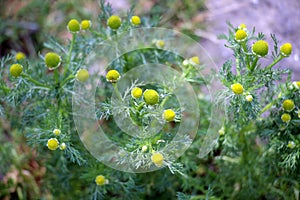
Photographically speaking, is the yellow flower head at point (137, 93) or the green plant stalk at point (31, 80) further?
the green plant stalk at point (31, 80)

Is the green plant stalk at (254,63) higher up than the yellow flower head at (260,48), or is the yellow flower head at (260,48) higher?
the yellow flower head at (260,48)

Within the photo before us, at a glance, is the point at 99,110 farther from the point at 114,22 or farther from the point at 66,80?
the point at 114,22

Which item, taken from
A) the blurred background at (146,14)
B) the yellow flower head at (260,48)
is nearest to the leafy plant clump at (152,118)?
the yellow flower head at (260,48)

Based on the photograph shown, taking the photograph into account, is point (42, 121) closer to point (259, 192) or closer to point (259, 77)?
point (259, 77)

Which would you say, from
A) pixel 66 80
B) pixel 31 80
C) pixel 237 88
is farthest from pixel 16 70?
pixel 237 88

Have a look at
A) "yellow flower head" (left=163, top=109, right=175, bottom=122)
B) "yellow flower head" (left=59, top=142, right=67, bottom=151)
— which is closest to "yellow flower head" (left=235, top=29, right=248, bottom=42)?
"yellow flower head" (left=163, top=109, right=175, bottom=122)

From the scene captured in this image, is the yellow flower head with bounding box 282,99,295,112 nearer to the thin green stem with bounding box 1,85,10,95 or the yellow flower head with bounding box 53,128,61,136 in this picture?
the yellow flower head with bounding box 53,128,61,136

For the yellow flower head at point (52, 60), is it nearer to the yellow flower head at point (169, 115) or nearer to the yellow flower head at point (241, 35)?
the yellow flower head at point (169, 115)

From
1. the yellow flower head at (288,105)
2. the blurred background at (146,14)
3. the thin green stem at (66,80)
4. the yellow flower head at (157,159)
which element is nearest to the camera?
the yellow flower head at (157,159)
